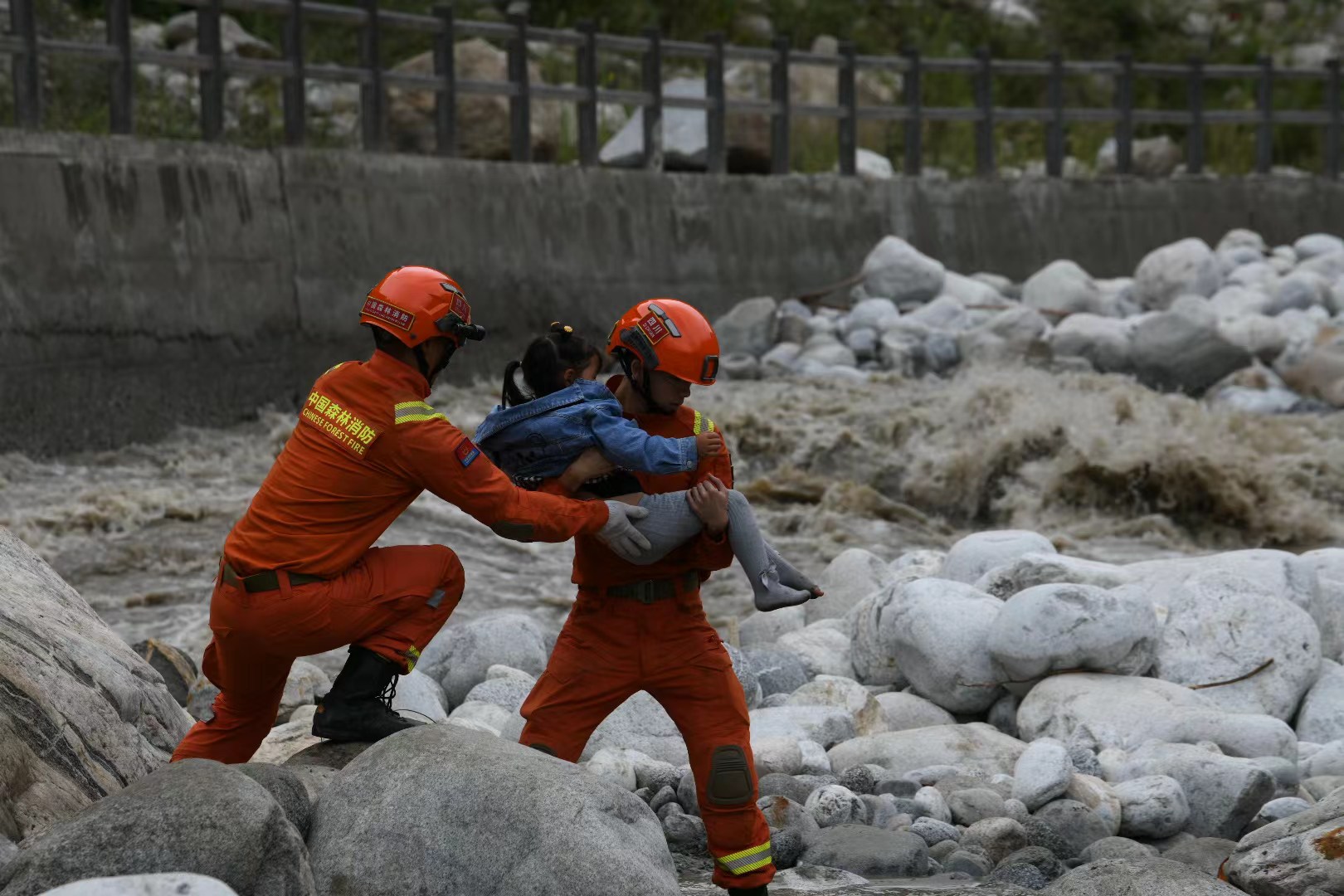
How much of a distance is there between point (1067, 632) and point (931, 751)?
0.76 m

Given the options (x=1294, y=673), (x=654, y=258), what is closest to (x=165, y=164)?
(x=654, y=258)

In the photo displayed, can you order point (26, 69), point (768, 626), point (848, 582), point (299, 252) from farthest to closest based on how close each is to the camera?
point (299, 252) < point (26, 69) < point (848, 582) < point (768, 626)

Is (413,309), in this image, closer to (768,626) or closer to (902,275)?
(768,626)

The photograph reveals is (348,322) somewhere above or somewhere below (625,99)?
below

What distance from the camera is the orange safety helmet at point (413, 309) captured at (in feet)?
14.8

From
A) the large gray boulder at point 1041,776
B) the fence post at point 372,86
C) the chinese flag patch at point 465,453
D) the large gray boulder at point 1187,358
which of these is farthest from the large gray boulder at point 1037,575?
the fence post at point 372,86

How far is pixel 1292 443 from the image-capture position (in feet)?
44.9

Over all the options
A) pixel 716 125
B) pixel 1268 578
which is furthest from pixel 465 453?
pixel 716 125

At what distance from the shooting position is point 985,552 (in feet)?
27.7

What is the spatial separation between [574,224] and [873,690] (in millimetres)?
9510

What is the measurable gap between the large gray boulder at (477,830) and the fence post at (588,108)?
13.2 meters

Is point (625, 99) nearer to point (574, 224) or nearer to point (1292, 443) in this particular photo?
point (574, 224)

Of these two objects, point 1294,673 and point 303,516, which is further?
point 1294,673

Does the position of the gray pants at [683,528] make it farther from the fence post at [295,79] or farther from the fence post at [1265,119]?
the fence post at [1265,119]
